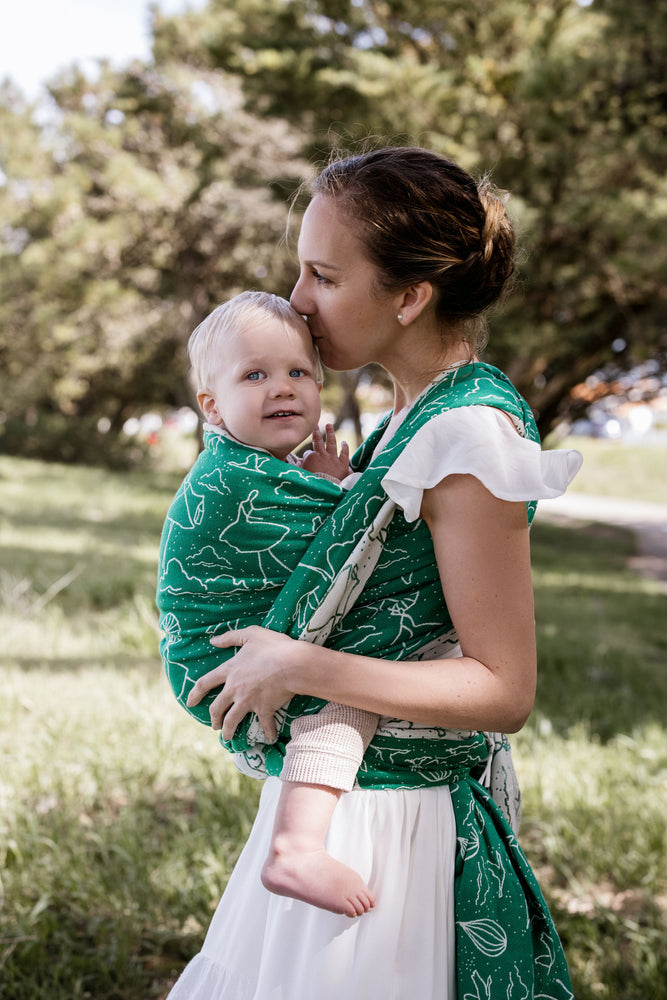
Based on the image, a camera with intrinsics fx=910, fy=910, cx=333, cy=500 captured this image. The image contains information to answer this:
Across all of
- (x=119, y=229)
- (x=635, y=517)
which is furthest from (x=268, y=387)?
(x=119, y=229)

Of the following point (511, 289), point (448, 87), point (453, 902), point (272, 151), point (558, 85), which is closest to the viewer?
point (453, 902)

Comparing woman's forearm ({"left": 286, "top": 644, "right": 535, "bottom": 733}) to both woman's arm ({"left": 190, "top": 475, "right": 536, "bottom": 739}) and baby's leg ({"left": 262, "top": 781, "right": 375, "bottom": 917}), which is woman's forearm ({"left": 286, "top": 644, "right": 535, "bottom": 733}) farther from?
baby's leg ({"left": 262, "top": 781, "right": 375, "bottom": 917})

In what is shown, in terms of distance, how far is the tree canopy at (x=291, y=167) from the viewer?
9469 mm

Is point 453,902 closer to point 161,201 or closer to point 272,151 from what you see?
point 272,151

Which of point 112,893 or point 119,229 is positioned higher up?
point 119,229

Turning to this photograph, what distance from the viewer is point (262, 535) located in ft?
4.56

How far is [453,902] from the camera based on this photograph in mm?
1447

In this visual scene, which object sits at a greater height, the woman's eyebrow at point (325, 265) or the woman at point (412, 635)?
the woman's eyebrow at point (325, 265)

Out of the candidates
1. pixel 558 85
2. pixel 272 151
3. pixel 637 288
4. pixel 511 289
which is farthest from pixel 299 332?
pixel 272 151

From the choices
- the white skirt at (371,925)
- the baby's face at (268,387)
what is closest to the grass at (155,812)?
the white skirt at (371,925)

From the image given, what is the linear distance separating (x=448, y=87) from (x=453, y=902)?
37.7 ft

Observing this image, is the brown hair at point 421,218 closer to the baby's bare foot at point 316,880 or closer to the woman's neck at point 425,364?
the woman's neck at point 425,364

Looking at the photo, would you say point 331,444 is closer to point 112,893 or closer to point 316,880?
point 316,880

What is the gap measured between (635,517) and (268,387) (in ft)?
Result: 60.8
